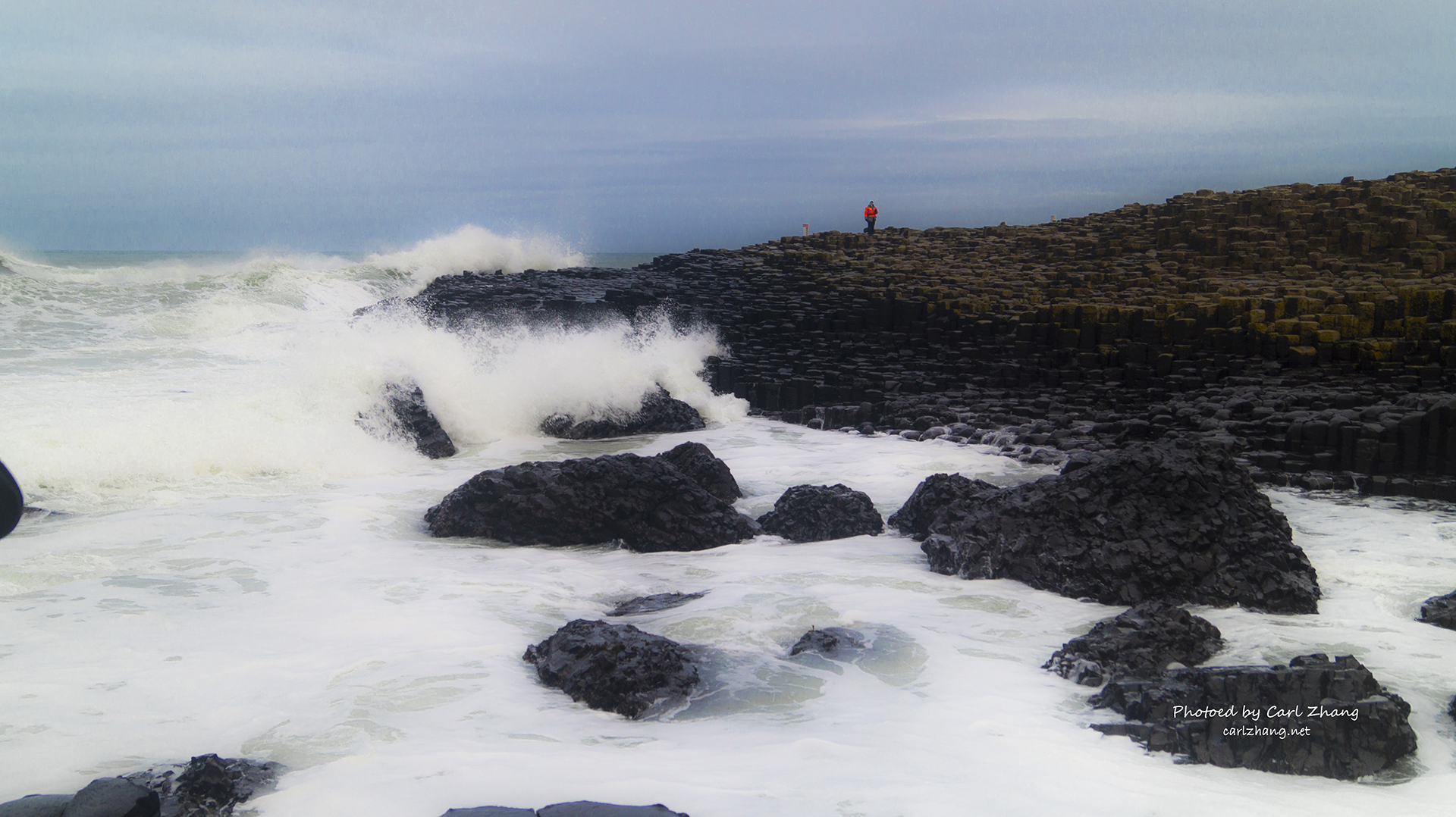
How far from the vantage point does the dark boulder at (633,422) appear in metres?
11.1

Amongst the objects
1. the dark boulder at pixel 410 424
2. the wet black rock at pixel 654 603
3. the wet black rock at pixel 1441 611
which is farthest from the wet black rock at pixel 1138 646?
the dark boulder at pixel 410 424

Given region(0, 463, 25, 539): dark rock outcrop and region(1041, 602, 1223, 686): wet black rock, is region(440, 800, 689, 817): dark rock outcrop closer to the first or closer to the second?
region(0, 463, 25, 539): dark rock outcrop

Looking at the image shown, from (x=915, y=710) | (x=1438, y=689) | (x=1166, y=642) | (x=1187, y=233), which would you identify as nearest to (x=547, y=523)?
(x=915, y=710)

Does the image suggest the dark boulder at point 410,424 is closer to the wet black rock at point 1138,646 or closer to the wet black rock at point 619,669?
the wet black rock at point 619,669

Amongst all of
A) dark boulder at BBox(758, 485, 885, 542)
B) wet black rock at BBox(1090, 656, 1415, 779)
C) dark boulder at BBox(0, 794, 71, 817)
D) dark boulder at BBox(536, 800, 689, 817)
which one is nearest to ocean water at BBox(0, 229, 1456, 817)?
wet black rock at BBox(1090, 656, 1415, 779)

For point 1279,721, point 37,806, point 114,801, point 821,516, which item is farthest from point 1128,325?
point 37,806

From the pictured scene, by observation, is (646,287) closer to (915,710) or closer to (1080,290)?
(1080,290)

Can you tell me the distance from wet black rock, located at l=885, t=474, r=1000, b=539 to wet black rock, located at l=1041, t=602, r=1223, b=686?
206 centimetres

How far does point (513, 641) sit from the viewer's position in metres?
4.70

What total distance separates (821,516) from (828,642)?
6.92ft

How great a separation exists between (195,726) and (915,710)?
2.90 meters

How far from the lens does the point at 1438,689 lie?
13.1ft

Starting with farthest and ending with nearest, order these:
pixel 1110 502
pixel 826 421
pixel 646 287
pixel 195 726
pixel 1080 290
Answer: pixel 646 287 < pixel 1080 290 < pixel 826 421 < pixel 1110 502 < pixel 195 726

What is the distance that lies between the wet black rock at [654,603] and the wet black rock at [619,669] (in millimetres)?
824
